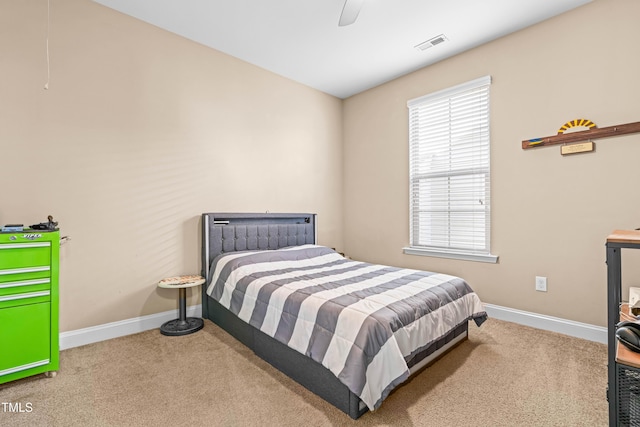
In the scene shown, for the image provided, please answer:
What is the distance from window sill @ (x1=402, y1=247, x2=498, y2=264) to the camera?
3280mm

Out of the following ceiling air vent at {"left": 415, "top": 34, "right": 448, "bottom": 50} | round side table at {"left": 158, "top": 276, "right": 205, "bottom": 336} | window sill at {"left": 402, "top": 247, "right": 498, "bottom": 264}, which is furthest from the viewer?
window sill at {"left": 402, "top": 247, "right": 498, "bottom": 264}

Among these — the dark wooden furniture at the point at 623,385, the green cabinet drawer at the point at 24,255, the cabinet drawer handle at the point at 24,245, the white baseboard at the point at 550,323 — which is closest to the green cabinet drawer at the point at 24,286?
the green cabinet drawer at the point at 24,255

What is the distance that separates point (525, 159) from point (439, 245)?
130cm

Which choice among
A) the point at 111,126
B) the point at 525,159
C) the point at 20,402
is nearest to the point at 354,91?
the point at 525,159

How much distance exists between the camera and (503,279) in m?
3.20

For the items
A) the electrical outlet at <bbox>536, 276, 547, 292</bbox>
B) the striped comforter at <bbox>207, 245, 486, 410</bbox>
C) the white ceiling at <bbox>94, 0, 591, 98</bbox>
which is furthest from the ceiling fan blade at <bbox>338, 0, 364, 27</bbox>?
the electrical outlet at <bbox>536, 276, 547, 292</bbox>

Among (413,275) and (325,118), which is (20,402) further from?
(325,118)

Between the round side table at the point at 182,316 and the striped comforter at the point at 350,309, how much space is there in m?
0.23

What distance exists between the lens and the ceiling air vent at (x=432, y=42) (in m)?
3.15

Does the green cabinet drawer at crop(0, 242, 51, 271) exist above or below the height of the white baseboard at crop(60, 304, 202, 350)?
Result: above

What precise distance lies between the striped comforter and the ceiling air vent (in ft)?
7.92

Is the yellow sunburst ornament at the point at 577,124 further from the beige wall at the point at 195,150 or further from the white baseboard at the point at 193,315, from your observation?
the white baseboard at the point at 193,315

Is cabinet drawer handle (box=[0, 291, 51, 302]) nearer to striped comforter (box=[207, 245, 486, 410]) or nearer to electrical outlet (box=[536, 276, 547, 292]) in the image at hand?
striped comforter (box=[207, 245, 486, 410])

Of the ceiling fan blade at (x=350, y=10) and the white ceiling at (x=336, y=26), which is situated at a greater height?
the white ceiling at (x=336, y=26)
